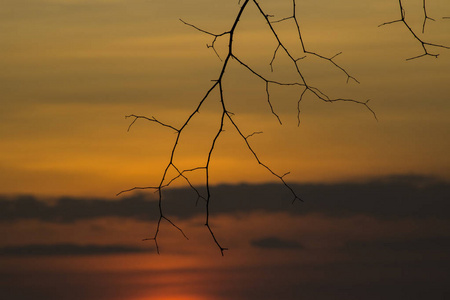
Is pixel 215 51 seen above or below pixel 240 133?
above

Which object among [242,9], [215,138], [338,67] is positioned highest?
[242,9]

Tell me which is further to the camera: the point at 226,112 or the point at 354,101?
the point at 354,101

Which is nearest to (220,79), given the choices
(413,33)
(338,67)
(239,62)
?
(239,62)

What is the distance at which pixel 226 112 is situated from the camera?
14.2 feet

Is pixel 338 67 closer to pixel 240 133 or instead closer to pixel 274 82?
pixel 274 82

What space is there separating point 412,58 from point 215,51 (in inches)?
53.7

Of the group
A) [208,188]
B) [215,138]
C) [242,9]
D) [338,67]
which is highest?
[242,9]

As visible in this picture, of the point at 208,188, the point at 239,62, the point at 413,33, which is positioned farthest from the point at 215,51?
the point at 413,33

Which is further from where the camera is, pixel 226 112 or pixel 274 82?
pixel 274 82

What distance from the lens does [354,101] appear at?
4652 mm

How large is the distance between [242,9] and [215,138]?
87 cm

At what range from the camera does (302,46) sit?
443 centimetres

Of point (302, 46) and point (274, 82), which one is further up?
point (302, 46)

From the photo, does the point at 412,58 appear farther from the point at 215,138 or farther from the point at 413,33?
the point at 215,138
